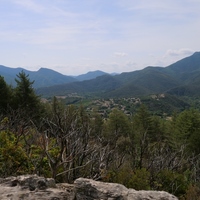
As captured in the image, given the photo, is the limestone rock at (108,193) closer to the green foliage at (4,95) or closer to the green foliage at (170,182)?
the green foliage at (170,182)

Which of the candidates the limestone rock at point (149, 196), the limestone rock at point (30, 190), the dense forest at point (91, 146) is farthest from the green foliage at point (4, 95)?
the limestone rock at point (149, 196)

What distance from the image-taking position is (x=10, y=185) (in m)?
5.64

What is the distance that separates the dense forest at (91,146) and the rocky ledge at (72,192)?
3.91 ft

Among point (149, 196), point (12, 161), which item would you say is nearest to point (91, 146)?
point (12, 161)

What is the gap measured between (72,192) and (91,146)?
4.87 m

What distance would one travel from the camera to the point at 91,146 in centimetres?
1019

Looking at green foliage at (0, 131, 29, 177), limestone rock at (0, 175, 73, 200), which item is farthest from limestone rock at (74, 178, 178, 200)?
green foliage at (0, 131, 29, 177)

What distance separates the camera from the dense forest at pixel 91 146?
8.93 metres

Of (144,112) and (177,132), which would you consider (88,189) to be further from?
(144,112)

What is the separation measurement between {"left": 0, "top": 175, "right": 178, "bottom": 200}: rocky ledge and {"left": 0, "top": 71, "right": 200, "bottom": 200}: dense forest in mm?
1193

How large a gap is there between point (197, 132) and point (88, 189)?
27.1 metres

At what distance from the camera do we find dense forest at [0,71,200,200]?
8.93m

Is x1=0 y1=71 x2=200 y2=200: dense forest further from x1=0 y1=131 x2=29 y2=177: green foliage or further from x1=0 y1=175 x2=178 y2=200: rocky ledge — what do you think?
x1=0 y1=175 x2=178 y2=200: rocky ledge

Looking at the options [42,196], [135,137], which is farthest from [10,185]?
[135,137]
